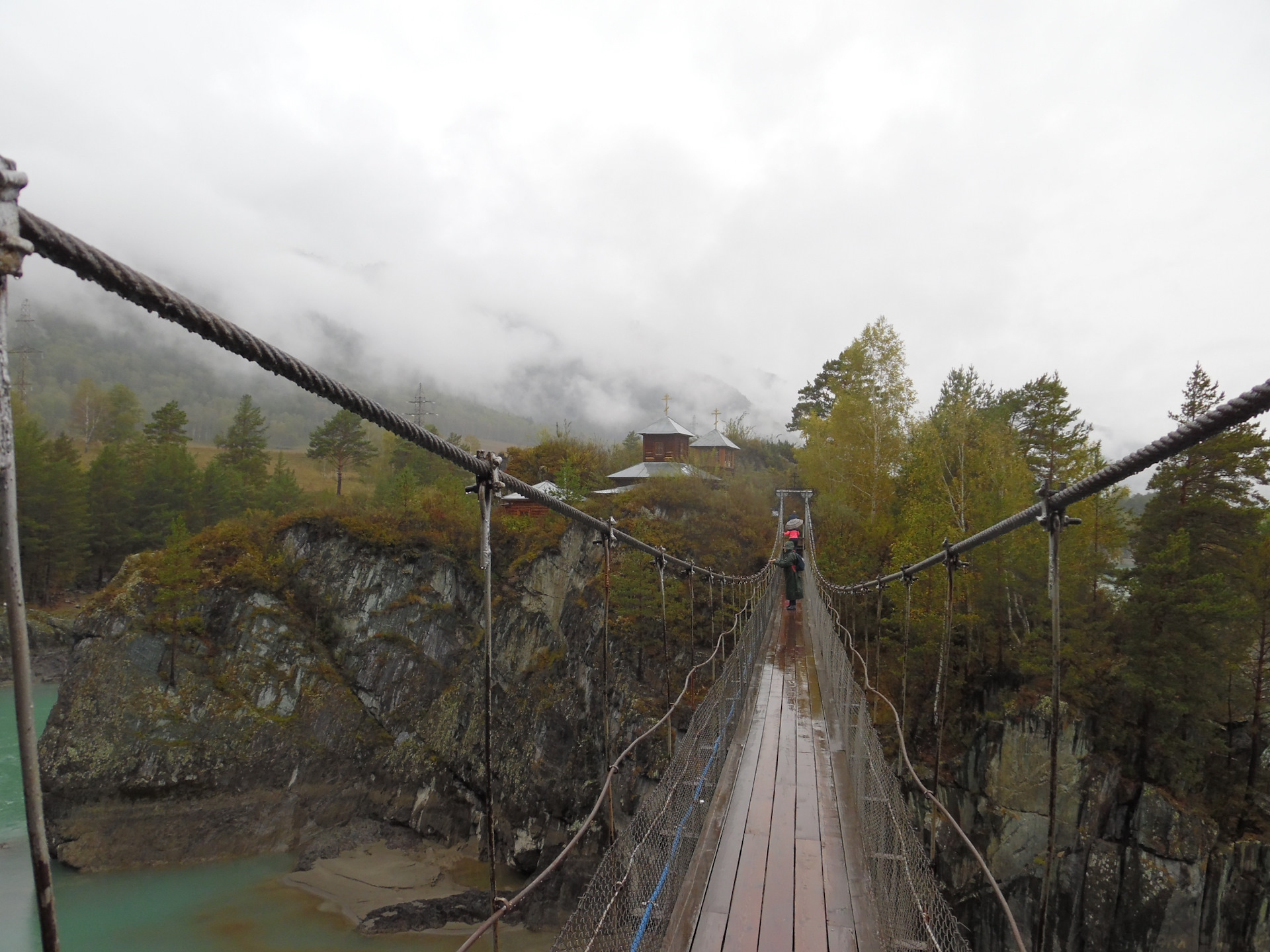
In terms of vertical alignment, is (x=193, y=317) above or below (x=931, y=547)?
below

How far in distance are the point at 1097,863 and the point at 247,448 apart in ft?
132

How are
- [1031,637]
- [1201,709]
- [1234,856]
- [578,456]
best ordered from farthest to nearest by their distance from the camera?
[578,456] → [1031,637] → [1201,709] → [1234,856]

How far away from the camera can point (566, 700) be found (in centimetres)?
1909

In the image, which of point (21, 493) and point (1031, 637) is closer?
point (1031, 637)

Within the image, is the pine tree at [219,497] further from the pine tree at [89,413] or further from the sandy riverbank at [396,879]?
the pine tree at [89,413]

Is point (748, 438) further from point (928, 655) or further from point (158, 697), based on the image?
point (158, 697)

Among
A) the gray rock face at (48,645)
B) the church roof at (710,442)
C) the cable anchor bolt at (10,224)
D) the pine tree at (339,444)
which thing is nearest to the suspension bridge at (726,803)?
the cable anchor bolt at (10,224)

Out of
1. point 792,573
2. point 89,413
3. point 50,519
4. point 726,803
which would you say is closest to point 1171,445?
point 726,803

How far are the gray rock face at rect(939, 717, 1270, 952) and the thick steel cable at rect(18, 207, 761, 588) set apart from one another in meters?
15.4

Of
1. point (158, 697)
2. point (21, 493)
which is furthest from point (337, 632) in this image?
point (21, 493)

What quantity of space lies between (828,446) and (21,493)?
3264cm

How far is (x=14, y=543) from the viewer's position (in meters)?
0.86

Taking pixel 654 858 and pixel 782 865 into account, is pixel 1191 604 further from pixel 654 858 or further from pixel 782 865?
pixel 654 858

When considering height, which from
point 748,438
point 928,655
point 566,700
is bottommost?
point 566,700
